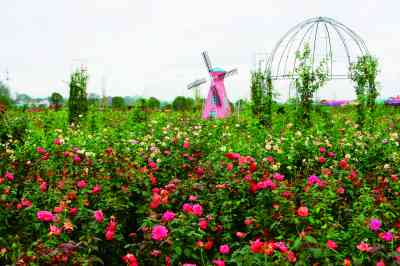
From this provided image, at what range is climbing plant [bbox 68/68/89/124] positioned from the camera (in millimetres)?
12594

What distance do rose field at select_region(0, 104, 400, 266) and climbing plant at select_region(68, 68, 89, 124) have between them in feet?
23.1

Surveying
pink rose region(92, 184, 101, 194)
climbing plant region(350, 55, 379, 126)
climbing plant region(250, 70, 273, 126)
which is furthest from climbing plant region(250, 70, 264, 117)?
pink rose region(92, 184, 101, 194)

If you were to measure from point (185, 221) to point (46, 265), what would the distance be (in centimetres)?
80

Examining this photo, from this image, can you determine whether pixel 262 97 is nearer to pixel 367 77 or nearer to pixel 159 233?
pixel 367 77

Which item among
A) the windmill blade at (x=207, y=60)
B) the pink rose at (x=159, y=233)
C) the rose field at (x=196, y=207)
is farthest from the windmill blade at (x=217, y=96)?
the pink rose at (x=159, y=233)

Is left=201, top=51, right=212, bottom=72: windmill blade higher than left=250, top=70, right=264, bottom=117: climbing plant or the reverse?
higher

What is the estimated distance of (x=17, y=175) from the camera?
14.6 feet

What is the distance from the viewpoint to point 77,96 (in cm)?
1283

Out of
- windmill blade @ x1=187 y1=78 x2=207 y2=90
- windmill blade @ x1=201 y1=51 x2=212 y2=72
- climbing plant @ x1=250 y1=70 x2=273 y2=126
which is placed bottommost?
climbing plant @ x1=250 y1=70 x2=273 y2=126

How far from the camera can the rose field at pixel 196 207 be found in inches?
109

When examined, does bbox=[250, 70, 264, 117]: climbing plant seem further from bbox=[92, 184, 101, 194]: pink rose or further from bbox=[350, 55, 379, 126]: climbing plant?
bbox=[92, 184, 101, 194]: pink rose

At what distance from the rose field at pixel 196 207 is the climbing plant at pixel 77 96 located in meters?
7.03

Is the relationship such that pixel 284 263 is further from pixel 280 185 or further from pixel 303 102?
pixel 303 102

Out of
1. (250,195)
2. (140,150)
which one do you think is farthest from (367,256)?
(140,150)
